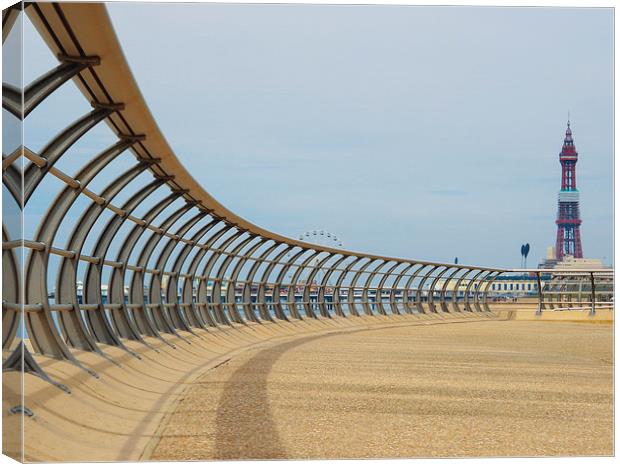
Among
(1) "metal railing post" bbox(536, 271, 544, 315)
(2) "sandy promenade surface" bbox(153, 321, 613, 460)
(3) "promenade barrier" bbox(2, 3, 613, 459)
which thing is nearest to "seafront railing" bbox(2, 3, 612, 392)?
(3) "promenade barrier" bbox(2, 3, 613, 459)

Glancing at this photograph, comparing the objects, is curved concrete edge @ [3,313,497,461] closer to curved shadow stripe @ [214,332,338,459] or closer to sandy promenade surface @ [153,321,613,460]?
sandy promenade surface @ [153,321,613,460]

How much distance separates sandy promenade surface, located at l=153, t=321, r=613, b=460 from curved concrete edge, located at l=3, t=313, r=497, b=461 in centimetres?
23

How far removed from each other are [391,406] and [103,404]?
8.75 ft

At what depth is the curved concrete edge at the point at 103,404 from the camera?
21.9 ft

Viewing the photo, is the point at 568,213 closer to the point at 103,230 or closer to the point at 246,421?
the point at 103,230

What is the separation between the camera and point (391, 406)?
31.4 feet

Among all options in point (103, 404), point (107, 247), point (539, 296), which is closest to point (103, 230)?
point (107, 247)

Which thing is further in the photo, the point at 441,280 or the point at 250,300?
the point at 441,280

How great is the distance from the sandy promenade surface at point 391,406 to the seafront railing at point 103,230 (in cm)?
124

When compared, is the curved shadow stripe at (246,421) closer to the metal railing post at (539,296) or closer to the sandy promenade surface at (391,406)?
the sandy promenade surface at (391,406)

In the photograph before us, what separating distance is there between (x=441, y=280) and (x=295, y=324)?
40.8 ft

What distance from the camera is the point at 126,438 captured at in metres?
Result: 7.43

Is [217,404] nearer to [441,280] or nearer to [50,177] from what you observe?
[50,177]

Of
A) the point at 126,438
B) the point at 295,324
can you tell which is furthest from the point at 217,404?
the point at 295,324
